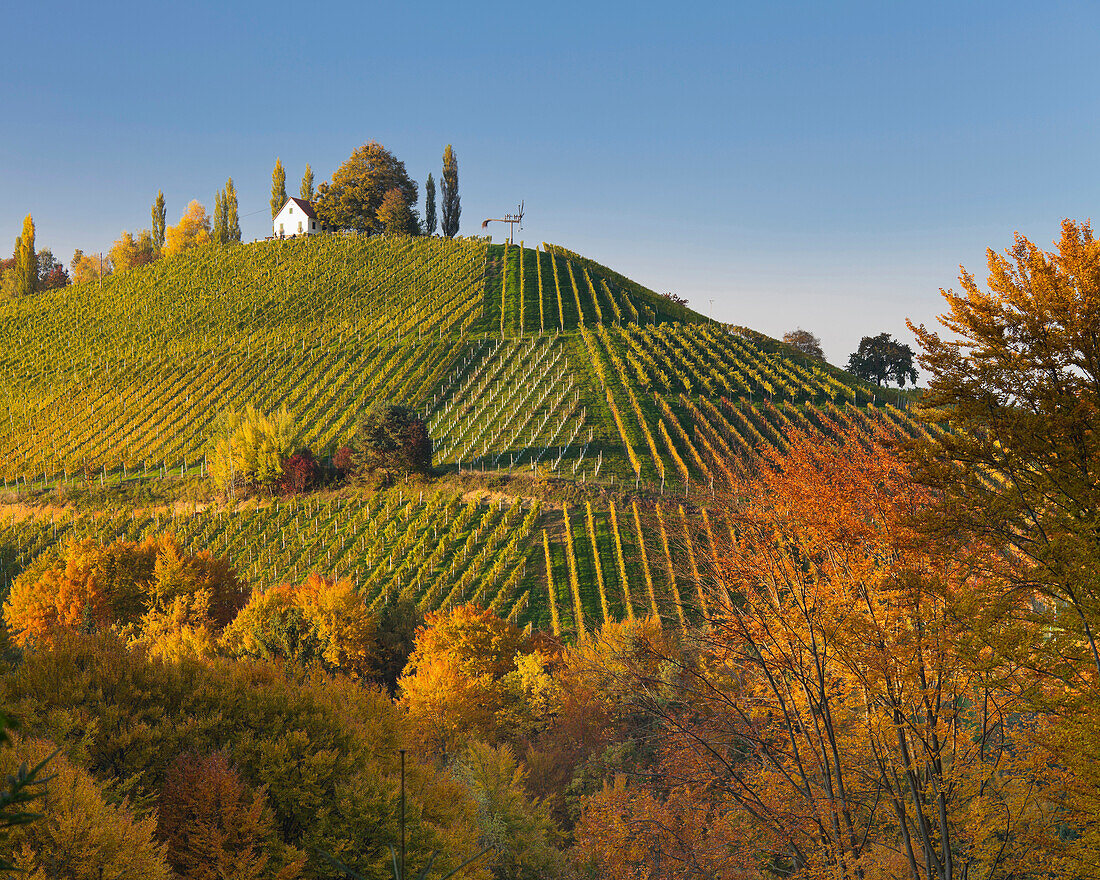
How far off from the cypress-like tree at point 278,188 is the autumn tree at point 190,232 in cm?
1110

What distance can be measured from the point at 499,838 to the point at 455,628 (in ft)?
46.8

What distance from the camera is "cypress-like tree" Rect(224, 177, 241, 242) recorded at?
12900cm

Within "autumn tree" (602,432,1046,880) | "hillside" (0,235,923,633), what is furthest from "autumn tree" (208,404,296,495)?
"autumn tree" (602,432,1046,880)

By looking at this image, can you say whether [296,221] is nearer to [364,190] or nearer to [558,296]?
[364,190]

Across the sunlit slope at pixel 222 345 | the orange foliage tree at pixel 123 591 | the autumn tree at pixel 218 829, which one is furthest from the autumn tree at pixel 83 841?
the sunlit slope at pixel 222 345

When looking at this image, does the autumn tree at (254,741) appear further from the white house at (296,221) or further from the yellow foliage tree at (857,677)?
the white house at (296,221)

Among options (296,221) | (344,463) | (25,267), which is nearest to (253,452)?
(344,463)

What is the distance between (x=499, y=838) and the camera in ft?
76.3

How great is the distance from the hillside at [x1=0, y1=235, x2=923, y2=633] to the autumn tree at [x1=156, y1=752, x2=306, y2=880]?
15.7m

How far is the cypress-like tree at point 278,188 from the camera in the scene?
132 meters

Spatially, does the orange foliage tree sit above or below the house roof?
below

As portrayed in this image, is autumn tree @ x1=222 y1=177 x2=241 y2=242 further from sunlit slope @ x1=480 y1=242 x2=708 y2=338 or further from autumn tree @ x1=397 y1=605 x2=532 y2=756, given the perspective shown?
autumn tree @ x1=397 y1=605 x2=532 y2=756

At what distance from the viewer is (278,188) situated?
133 m

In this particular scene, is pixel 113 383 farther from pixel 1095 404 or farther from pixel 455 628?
pixel 1095 404
